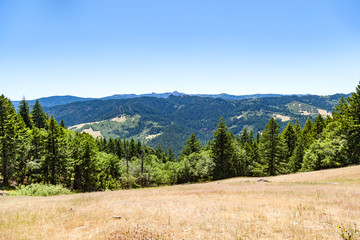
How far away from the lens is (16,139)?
3759 centimetres

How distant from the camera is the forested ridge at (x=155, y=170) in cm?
3725

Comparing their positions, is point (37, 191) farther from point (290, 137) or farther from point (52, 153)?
point (290, 137)

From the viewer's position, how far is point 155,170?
6544 cm

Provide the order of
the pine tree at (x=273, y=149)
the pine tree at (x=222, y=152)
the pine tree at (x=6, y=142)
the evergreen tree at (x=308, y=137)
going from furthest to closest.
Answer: the evergreen tree at (x=308, y=137) → the pine tree at (x=273, y=149) → the pine tree at (x=222, y=152) → the pine tree at (x=6, y=142)

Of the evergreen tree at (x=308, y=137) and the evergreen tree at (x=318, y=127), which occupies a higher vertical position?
the evergreen tree at (x=318, y=127)

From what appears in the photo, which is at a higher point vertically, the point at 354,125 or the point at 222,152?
the point at 354,125

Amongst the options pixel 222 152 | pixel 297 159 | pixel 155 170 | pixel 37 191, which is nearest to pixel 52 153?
pixel 37 191

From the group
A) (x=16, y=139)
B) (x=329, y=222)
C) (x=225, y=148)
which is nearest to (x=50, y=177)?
(x=16, y=139)

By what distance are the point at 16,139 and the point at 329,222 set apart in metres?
47.1

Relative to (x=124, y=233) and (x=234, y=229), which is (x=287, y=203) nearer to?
(x=234, y=229)

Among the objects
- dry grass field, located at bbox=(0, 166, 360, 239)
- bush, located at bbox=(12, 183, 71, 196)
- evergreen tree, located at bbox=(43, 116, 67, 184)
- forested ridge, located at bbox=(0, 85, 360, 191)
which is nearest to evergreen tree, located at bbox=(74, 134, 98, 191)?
forested ridge, located at bbox=(0, 85, 360, 191)

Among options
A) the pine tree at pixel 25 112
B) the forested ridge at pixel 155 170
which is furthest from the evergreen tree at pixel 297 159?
the pine tree at pixel 25 112

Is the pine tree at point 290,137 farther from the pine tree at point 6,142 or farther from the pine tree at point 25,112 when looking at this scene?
the pine tree at point 25,112

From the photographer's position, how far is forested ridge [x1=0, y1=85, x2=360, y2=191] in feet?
122
